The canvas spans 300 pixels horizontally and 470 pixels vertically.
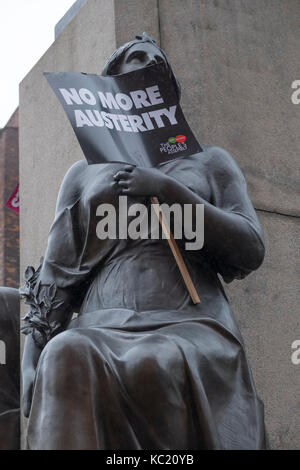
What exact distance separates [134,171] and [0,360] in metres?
1.94

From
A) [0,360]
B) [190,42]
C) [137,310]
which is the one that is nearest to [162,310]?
[137,310]

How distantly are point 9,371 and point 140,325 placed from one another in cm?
195

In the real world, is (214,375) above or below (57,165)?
below

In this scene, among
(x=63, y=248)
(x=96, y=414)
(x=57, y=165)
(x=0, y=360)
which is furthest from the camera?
(x=57, y=165)

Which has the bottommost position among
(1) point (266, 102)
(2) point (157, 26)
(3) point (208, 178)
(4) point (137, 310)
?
(4) point (137, 310)

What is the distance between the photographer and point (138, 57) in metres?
5.20

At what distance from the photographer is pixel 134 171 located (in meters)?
4.65

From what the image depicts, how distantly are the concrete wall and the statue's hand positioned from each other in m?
1.43

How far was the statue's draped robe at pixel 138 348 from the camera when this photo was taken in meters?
3.89

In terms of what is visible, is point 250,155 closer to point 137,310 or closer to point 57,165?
point 57,165
